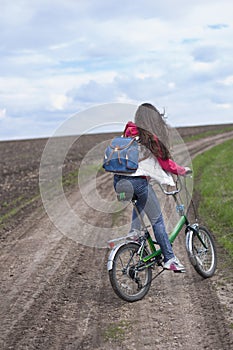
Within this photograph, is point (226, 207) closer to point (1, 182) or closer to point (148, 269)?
point (148, 269)

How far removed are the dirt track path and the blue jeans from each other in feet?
2.15

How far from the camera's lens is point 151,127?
6.65 m

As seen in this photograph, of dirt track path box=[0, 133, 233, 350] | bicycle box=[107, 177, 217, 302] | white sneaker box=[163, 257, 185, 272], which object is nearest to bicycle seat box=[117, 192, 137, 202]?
bicycle box=[107, 177, 217, 302]

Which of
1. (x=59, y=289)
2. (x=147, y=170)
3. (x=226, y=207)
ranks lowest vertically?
(x=226, y=207)

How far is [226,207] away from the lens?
39.9 feet

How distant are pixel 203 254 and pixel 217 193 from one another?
6633mm

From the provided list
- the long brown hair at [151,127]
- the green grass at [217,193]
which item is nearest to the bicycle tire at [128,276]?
the long brown hair at [151,127]

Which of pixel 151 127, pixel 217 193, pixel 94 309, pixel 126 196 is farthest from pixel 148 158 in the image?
pixel 217 193

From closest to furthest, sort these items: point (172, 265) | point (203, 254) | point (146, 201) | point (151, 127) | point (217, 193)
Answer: point (151, 127) < point (146, 201) < point (172, 265) < point (203, 254) < point (217, 193)

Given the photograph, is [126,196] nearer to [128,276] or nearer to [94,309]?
[128,276]

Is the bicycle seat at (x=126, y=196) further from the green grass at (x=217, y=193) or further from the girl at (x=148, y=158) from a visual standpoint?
the green grass at (x=217, y=193)

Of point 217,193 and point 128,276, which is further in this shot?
point 217,193

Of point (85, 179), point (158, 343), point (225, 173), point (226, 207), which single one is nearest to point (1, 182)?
point (85, 179)

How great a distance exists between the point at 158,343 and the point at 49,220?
280 inches
